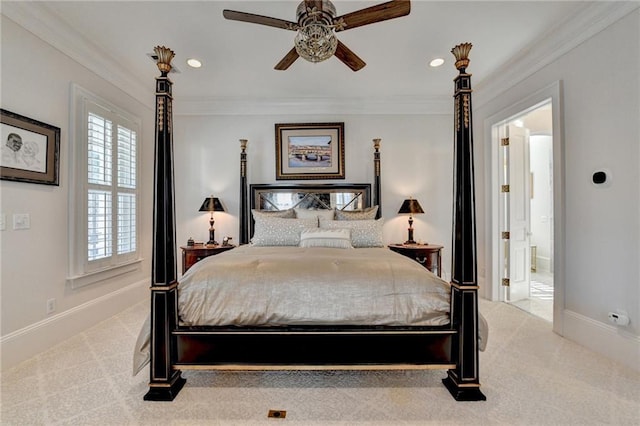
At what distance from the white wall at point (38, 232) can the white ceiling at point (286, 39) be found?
21cm

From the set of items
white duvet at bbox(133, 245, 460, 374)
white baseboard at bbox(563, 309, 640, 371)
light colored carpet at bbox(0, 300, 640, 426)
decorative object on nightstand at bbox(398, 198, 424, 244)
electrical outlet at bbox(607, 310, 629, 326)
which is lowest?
light colored carpet at bbox(0, 300, 640, 426)

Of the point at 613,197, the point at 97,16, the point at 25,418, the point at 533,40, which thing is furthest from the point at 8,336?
the point at 533,40

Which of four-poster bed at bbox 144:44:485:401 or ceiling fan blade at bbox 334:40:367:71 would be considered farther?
ceiling fan blade at bbox 334:40:367:71

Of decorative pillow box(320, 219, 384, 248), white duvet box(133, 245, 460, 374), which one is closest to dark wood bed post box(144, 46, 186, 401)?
white duvet box(133, 245, 460, 374)

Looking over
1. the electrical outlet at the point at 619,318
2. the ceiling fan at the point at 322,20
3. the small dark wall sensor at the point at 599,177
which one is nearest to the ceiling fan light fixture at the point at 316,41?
the ceiling fan at the point at 322,20

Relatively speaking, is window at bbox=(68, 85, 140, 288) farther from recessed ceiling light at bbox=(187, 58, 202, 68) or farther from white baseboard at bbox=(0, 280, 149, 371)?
recessed ceiling light at bbox=(187, 58, 202, 68)

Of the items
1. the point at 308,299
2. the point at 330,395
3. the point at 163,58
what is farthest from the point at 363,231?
the point at 163,58

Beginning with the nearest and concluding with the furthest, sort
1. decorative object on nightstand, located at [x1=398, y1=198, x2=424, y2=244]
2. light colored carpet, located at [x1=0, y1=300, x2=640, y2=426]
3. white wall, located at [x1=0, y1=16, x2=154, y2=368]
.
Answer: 1. light colored carpet, located at [x1=0, y1=300, x2=640, y2=426]
2. white wall, located at [x1=0, y1=16, x2=154, y2=368]
3. decorative object on nightstand, located at [x1=398, y1=198, x2=424, y2=244]

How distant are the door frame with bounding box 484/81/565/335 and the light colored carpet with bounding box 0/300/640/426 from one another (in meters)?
0.69

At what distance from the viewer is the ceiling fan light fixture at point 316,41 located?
1800 millimetres

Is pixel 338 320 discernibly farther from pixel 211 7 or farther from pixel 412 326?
pixel 211 7

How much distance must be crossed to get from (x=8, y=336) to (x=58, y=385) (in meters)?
0.67

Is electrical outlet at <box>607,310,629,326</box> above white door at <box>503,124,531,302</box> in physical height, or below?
below

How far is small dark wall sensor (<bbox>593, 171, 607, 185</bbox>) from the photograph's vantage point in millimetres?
2430
